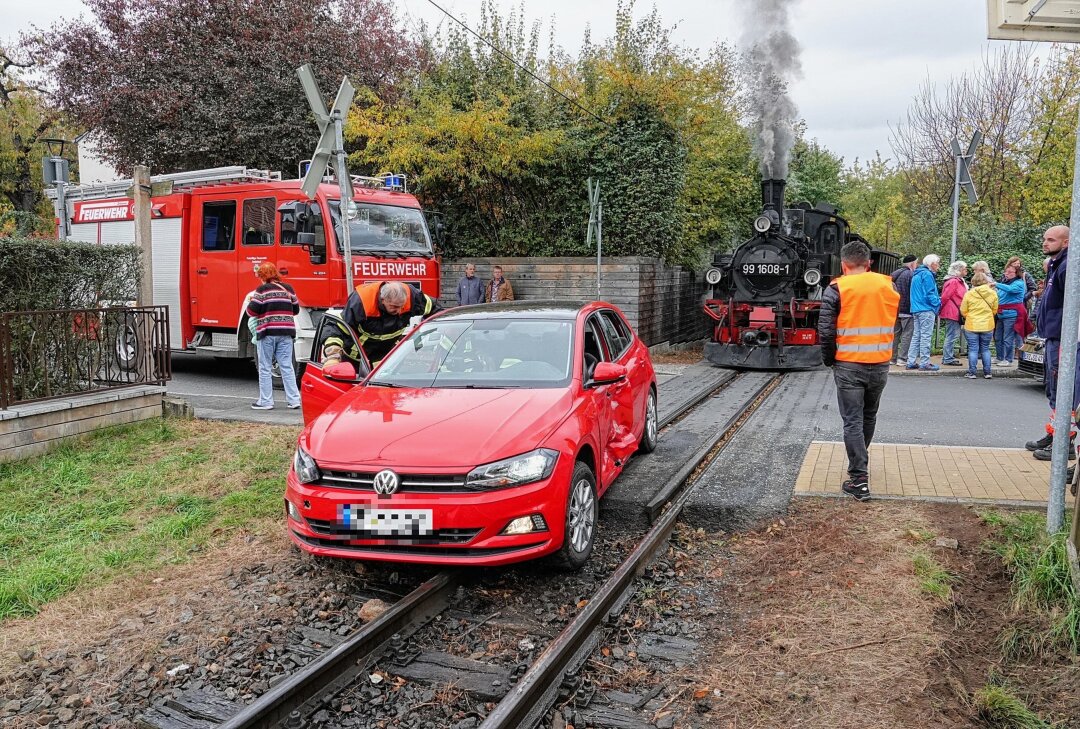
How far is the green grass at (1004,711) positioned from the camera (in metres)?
3.22

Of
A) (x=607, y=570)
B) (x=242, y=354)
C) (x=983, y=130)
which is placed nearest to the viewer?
(x=607, y=570)

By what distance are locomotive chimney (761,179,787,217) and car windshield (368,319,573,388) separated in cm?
1173

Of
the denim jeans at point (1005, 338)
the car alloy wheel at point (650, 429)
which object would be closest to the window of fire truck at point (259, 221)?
the car alloy wheel at point (650, 429)

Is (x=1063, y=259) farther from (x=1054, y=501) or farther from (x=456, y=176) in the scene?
(x=456, y=176)

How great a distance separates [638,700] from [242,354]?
995cm

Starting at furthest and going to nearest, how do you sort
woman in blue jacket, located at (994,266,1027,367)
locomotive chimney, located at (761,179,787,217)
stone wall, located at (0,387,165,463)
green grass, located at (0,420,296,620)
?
locomotive chimney, located at (761,179,787,217) → woman in blue jacket, located at (994,266,1027,367) → stone wall, located at (0,387,165,463) → green grass, located at (0,420,296,620)

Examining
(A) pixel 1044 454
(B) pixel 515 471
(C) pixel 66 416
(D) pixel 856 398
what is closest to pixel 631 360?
(D) pixel 856 398

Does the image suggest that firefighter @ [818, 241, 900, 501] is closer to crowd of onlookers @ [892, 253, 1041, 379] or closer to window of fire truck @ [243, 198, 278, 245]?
crowd of onlookers @ [892, 253, 1041, 379]

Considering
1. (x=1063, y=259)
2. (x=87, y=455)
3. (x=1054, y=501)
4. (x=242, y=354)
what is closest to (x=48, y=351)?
(x=87, y=455)

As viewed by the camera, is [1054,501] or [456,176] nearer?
[1054,501]

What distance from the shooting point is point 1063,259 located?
6.22m

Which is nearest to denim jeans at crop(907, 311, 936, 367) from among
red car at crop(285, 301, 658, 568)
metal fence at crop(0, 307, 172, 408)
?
red car at crop(285, 301, 658, 568)

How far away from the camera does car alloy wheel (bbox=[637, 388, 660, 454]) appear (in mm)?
7378

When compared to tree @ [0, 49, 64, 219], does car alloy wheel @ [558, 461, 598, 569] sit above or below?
below
